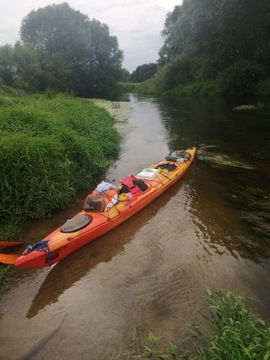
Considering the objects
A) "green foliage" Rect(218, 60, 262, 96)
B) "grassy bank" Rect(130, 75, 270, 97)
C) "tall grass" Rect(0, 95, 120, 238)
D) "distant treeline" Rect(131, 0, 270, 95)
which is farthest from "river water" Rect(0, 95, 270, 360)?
"distant treeline" Rect(131, 0, 270, 95)

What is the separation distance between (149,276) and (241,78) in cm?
2524

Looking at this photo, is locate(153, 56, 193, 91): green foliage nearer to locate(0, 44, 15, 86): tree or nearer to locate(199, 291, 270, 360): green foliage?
locate(0, 44, 15, 86): tree

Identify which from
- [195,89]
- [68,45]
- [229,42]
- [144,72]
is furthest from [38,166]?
[144,72]

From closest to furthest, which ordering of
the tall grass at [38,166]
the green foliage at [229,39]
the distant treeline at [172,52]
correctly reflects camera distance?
the tall grass at [38,166], the distant treeline at [172,52], the green foliage at [229,39]

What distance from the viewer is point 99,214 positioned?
19.5ft

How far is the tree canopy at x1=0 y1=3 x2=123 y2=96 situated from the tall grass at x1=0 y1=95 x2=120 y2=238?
560 inches

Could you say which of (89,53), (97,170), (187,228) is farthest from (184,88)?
(187,228)

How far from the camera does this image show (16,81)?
20.8 m

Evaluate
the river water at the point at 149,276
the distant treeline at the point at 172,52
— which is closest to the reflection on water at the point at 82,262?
→ the river water at the point at 149,276

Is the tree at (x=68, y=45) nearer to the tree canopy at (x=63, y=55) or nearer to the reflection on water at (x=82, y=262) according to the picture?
the tree canopy at (x=63, y=55)

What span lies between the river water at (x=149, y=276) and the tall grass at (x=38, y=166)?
A: 392mm

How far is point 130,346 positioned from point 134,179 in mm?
4141

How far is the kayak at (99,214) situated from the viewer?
4.73 metres

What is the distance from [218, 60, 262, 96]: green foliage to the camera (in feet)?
83.8
